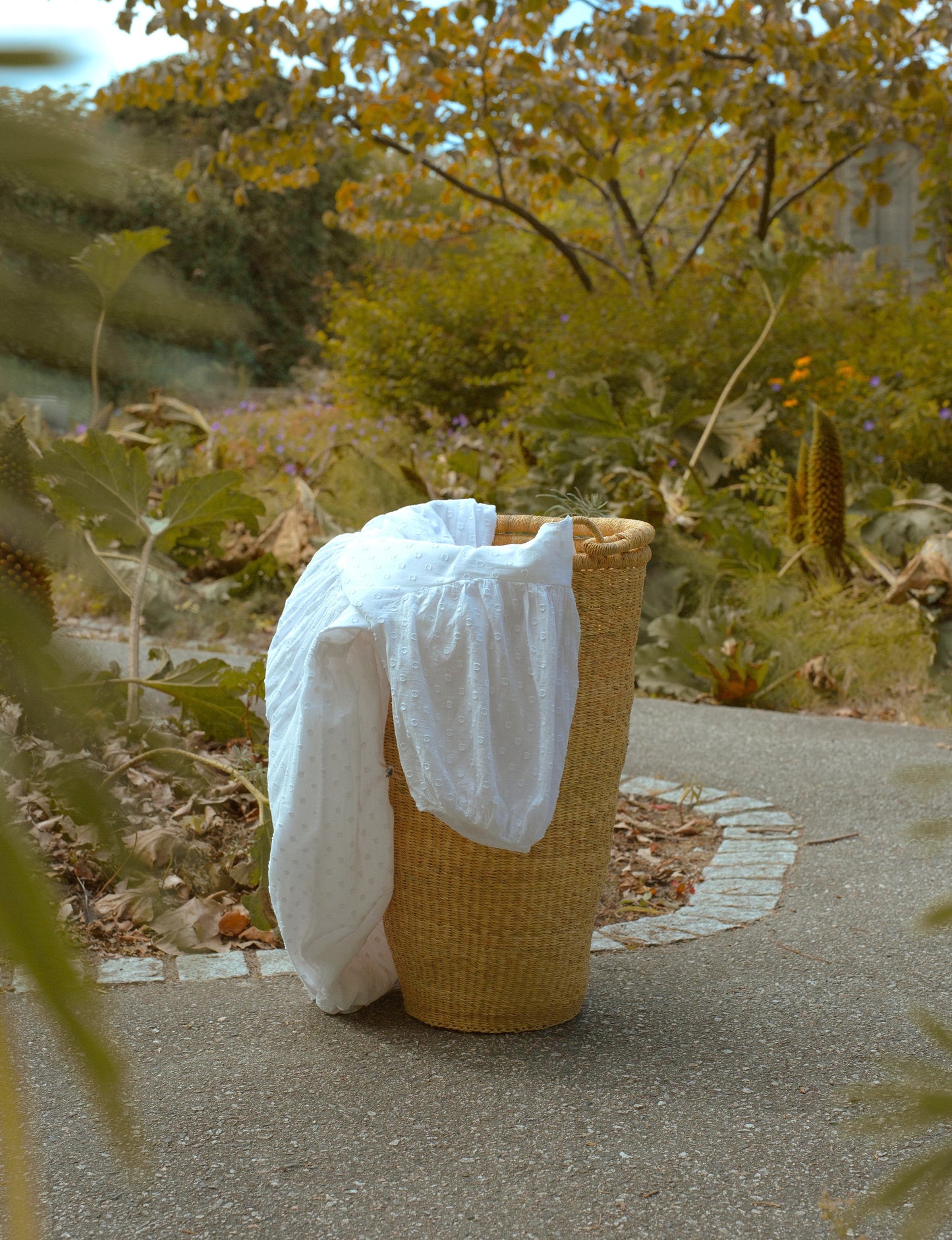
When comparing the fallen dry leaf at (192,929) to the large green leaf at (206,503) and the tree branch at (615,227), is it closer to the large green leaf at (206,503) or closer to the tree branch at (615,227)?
the large green leaf at (206,503)

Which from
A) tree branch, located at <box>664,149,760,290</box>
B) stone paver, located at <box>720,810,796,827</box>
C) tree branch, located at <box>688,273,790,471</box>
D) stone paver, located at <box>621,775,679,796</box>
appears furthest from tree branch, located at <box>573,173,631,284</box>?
stone paver, located at <box>720,810,796,827</box>

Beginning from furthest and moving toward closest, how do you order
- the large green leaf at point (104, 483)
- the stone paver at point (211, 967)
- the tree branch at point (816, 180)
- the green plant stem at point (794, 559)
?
the tree branch at point (816, 180) < the green plant stem at point (794, 559) < the large green leaf at point (104, 483) < the stone paver at point (211, 967)

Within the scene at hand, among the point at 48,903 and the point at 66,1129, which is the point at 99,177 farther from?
the point at 66,1129

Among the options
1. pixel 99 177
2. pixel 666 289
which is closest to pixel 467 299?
pixel 666 289

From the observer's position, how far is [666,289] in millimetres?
7160

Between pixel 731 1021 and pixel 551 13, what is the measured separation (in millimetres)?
5644

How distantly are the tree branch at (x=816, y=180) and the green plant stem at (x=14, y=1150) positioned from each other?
7.14 m

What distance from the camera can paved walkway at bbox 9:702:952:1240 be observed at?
1.42m

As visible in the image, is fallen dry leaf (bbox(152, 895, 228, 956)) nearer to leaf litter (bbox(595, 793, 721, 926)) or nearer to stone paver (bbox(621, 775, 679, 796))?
leaf litter (bbox(595, 793, 721, 926))

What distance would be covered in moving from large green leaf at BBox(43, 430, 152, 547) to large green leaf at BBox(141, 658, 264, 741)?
0.41 meters

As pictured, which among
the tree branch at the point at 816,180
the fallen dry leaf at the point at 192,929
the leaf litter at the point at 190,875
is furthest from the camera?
the tree branch at the point at 816,180

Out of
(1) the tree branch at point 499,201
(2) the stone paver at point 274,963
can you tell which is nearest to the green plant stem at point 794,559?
(1) the tree branch at point 499,201

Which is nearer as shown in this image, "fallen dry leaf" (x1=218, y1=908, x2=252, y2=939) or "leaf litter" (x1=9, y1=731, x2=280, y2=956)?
"leaf litter" (x1=9, y1=731, x2=280, y2=956)

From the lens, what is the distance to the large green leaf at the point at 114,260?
1.17ft
